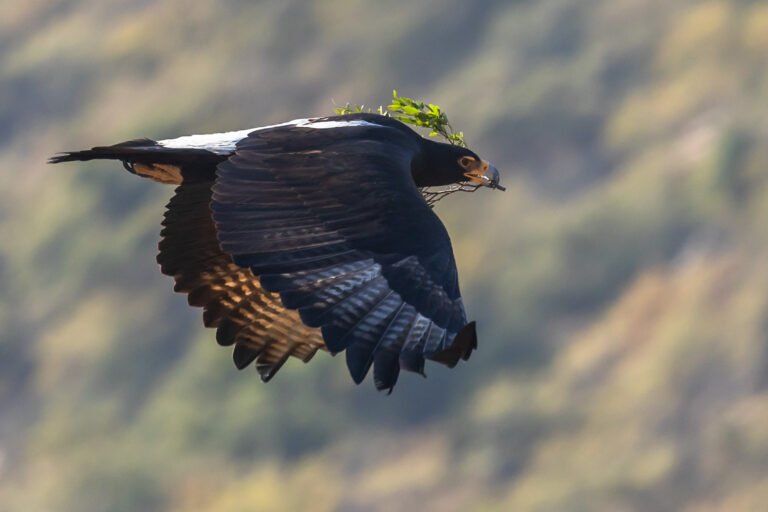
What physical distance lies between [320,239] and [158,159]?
1951 millimetres

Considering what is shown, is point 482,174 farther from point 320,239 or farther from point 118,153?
point 118,153

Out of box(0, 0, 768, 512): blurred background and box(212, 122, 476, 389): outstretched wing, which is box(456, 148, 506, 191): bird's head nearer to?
box(212, 122, 476, 389): outstretched wing

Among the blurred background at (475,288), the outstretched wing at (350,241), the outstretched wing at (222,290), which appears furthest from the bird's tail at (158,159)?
the blurred background at (475,288)

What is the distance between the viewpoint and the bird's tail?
41.5 ft

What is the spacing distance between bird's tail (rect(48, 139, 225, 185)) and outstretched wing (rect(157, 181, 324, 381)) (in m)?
0.14

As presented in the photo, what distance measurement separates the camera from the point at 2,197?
53.9 m

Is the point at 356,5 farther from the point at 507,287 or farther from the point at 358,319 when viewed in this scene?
the point at 358,319

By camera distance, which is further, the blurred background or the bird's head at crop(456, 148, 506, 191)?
the blurred background

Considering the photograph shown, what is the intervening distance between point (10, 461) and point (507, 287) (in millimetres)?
14065

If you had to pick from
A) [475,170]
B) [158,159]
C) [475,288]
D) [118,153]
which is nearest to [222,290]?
[158,159]

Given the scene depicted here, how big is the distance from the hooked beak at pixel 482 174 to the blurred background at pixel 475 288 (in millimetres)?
26248

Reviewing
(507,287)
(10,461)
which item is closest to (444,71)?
(507,287)

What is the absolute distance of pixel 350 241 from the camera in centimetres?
1154

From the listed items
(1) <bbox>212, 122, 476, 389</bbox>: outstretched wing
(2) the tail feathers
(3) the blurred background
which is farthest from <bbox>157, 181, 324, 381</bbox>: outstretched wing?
(3) the blurred background
